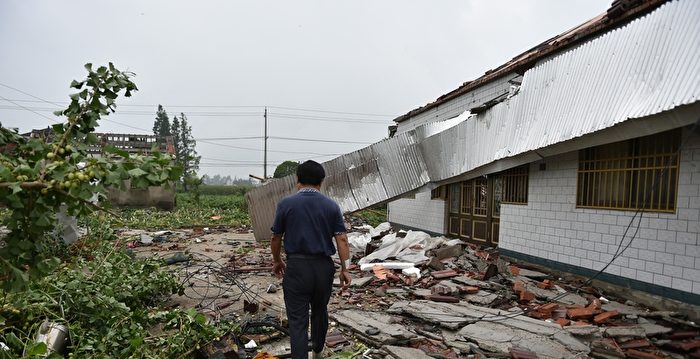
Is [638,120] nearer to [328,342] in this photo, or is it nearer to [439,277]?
[439,277]

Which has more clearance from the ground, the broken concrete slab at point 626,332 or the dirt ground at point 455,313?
the broken concrete slab at point 626,332

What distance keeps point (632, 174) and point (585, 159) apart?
88 cm

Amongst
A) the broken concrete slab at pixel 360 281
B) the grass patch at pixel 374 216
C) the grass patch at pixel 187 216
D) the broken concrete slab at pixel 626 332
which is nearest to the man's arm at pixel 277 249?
the broken concrete slab at pixel 360 281

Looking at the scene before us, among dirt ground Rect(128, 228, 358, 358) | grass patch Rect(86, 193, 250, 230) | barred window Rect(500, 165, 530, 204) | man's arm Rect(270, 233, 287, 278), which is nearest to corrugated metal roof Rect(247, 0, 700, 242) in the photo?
barred window Rect(500, 165, 530, 204)

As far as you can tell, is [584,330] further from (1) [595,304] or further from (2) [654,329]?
(1) [595,304]

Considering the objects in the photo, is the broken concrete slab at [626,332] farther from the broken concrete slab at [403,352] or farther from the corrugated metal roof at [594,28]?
the corrugated metal roof at [594,28]

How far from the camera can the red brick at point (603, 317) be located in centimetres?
517

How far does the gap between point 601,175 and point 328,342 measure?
561 centimetres

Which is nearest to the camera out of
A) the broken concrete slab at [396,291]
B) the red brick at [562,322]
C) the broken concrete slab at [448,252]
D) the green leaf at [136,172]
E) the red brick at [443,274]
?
the green leaf at [136,172]

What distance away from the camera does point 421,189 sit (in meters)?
9.38

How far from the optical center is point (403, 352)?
13.4ft

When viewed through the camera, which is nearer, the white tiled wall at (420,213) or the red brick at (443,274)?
the red brick at (443,274)

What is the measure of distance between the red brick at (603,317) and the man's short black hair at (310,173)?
4.71 metres

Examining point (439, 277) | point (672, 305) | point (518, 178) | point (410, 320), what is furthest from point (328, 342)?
point (518, 178)
